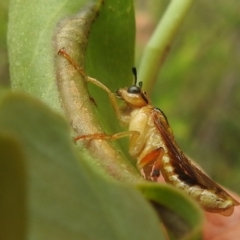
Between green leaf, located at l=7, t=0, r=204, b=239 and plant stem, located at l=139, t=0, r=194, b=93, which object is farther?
plant stem, located at l=139, t=0, r=194, b=93

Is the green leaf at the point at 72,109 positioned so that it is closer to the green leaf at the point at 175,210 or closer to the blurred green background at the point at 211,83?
the green leaf at the point at 175,210

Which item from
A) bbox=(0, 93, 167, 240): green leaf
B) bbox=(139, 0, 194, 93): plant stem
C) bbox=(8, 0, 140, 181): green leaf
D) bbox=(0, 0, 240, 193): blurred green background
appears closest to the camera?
bbox=(0, 93, 167, 240): green leaf

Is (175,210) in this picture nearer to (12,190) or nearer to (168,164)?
(12,190)

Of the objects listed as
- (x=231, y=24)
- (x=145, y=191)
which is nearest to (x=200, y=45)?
(x=231, y=24)

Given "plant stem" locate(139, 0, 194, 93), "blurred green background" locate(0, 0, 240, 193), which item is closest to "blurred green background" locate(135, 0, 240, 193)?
"blurred green background" locate(0, 0, 240, 193)

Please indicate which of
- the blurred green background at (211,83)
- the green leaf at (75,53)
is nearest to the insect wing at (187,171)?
the green leaf at (75,53)

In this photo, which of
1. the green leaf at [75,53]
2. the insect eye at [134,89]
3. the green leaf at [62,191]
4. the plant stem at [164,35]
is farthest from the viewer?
the insect eye at [134,89]

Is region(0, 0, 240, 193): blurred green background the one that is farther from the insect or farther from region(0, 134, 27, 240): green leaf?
region(0, 134, 27, 240): green leaf
